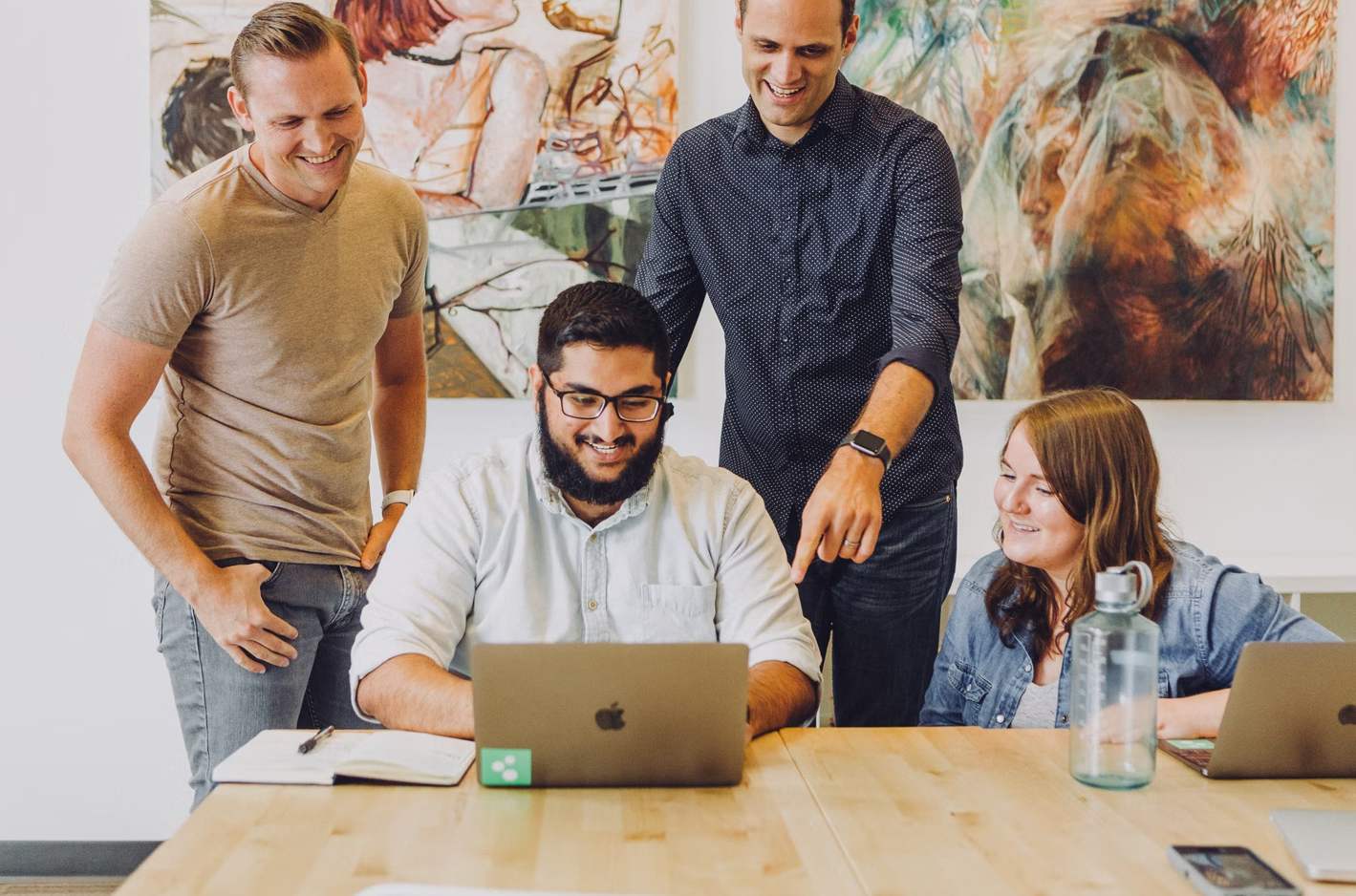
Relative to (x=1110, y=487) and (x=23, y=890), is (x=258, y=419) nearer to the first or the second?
(x=1110, y=487)

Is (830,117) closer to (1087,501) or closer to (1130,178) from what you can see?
(1087,501)

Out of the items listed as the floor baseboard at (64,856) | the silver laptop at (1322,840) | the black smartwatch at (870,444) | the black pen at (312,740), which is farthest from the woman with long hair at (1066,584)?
the floor baseboard at (64,856)

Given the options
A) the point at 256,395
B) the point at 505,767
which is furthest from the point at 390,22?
the point at 505,767

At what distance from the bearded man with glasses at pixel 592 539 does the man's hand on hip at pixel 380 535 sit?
221 millimetres

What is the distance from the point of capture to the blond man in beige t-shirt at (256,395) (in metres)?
1.90

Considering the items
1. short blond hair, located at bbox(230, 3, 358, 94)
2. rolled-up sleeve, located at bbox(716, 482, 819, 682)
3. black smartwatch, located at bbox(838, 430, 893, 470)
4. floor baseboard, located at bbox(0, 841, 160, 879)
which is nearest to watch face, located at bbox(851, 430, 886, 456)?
black smartwatch, located at bbox(838, 430, 893, 470)

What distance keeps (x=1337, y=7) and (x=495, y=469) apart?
2481 mm

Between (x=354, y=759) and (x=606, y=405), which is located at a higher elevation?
(x=606, y=405)

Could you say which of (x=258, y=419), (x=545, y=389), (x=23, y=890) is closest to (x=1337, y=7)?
(x=545, y=389)

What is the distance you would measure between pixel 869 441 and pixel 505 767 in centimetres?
73

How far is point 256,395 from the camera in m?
2.00

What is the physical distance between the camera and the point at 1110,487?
79.5 inches

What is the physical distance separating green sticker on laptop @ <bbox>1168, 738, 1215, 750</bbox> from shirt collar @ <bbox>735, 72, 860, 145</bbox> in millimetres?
1172

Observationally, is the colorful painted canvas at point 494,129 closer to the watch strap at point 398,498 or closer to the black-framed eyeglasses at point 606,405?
the watch strap at point 398,498
